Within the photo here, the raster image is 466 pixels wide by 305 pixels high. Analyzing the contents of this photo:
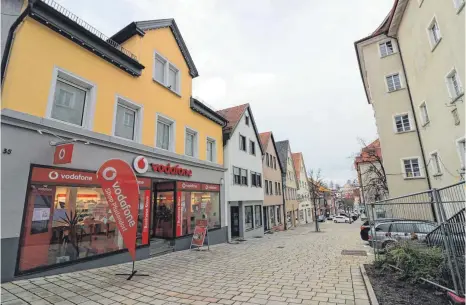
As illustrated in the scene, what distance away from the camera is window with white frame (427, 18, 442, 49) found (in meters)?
12.3

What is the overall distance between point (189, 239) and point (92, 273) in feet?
18.9

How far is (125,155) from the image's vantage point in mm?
9828

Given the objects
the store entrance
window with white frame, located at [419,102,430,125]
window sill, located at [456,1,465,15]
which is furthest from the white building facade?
window sill, located at [456,1,465,15]

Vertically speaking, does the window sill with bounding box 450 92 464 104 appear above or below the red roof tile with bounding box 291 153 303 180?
below

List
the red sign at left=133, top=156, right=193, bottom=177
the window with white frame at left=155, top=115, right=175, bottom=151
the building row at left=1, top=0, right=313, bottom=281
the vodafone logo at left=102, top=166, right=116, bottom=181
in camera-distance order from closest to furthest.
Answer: the building row at left=1, top=0, right=313, bottom=281
the vodafone logo at left=102, top=166, right=116, bottom=181
the red sign at left=133, top=156, right=193, bottom=177
the window with white frame at left=155, top=115, right=175, bottom=151

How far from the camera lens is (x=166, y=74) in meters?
12.9

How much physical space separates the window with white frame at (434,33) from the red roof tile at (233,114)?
12.9 metres

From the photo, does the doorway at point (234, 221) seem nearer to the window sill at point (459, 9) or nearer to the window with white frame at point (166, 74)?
the window with white frame at point (166, 74)

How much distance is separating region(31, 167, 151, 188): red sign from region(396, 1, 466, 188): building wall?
50.3 feet

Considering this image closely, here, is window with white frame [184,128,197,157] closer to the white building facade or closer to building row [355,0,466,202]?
the white building facade

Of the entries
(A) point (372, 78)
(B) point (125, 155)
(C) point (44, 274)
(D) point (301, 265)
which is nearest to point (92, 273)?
(C) point (44, 274)

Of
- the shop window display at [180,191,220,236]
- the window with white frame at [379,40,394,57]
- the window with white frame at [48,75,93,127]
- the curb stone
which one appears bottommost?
the curb stone

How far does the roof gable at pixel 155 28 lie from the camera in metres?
11.3

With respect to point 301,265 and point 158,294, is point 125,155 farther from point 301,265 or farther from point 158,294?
point 301,265
